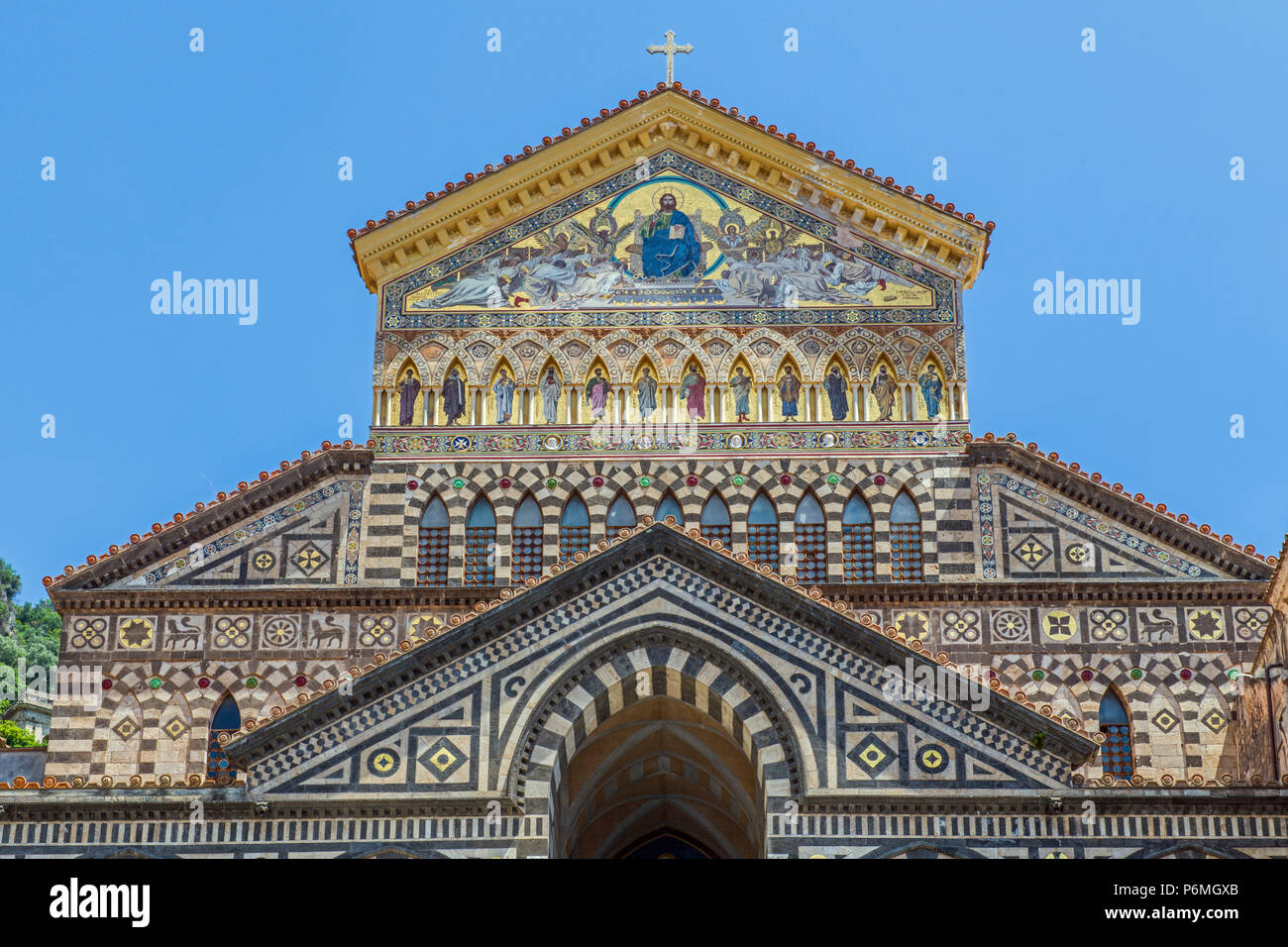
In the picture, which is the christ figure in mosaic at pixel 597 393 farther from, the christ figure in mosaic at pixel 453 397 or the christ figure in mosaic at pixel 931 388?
the christ figure in mosaic at pixel 931 388

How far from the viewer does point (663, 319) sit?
41.5m

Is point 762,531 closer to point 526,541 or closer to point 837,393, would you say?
point 837,393

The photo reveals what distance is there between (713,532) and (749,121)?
8.95 metres

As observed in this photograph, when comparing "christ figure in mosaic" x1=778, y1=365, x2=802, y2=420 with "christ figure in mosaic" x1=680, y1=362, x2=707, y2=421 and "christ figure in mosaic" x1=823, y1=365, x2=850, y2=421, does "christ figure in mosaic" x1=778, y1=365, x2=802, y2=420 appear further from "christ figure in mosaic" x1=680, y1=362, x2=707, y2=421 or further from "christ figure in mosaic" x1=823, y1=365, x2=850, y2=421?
"christ figure in mosaic" x1=680, y1=362, x2=707, y2=421

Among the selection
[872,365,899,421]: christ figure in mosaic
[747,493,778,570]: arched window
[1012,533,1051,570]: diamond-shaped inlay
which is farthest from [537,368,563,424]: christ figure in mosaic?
[1012,533,1051,570]: diamond-shaped inlay

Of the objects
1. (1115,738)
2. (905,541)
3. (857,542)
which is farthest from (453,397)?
(1115,738)

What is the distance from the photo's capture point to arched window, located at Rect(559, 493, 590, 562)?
39844 mm

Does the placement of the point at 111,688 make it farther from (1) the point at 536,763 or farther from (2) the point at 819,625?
(2) the point at 819,625

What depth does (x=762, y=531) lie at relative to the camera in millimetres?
40031

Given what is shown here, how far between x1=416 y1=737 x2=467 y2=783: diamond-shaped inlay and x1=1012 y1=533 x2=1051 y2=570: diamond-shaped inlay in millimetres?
13444

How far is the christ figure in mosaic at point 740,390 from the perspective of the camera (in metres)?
41.0

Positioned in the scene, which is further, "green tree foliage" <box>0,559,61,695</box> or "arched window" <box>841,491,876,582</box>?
"green tree foliage" <box>0,559,61,695</box>

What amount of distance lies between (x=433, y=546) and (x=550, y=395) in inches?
156
